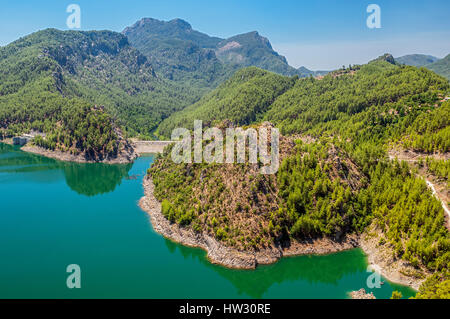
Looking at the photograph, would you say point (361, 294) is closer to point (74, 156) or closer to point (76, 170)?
point (76, 170)

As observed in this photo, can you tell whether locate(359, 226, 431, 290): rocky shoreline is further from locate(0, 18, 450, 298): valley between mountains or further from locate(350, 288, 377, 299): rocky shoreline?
locate(350, 288, 377, 299): rocky shoreline

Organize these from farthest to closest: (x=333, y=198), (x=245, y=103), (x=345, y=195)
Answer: (x=245, y=103) → (x=345, y=195) → (x=333, y=198)

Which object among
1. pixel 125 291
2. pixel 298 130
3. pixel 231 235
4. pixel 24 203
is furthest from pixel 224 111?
pixel 125 291

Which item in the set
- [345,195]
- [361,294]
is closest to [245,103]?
[345,195]

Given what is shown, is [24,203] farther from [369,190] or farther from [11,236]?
[369,190]

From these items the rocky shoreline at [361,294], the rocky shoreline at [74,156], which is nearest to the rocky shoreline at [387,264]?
the rocky shoreline at [361,294]

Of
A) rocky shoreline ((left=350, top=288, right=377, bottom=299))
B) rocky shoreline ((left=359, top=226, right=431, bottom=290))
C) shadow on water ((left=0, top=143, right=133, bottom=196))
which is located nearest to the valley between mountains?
rocky shoreline ((left=359, top=226, right=431, bottom=290))
